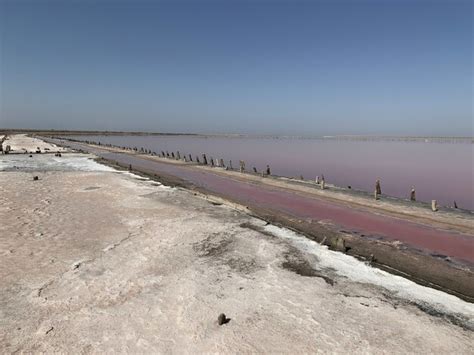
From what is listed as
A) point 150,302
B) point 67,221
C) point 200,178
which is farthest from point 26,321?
point 200,178

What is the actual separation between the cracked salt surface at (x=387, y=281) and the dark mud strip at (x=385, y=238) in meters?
0.59

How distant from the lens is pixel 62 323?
23.8 feet

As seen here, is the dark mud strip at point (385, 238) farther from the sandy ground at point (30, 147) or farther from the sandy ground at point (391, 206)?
the sandy ground at point (30, 147)

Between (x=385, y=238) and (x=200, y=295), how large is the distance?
9.71 m

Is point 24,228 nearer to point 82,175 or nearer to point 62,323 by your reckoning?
point 62,323

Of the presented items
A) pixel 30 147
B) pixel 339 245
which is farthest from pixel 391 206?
pixel 30 147

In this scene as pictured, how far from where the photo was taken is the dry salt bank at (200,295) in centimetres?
682

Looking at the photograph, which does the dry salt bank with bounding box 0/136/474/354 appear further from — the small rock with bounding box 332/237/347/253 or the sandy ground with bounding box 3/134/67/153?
the sandy ground with bounding box 3/134/67/153

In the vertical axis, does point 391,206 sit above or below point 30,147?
below

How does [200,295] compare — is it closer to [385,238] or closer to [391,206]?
[385,238]

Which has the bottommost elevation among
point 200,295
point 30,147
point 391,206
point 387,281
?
point 391,206

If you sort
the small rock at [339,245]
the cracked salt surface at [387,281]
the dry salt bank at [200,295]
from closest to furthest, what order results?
the dry salt bank at [200,295]
the cracked salt surface at [387,281]
the small rock at [339,245]

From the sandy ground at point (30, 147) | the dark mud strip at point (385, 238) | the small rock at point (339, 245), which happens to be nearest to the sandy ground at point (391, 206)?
the dark mud strip at point (385, 238)

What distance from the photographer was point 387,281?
32.3 feet
